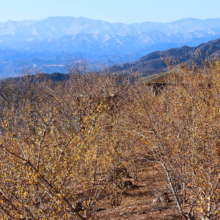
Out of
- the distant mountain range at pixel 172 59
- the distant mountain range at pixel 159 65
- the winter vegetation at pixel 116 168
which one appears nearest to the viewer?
the winter vegetation at pixel 116 168

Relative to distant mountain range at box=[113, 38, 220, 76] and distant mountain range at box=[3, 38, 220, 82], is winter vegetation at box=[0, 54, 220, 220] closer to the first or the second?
distant mountain range at box=[113, 38, 220, 76]

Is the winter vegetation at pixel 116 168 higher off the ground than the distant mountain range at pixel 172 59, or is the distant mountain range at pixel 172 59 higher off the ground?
the distant mountain range at pixel 172 59

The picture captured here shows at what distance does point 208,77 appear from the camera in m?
14.5

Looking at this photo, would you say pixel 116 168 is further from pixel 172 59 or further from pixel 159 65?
pixel 159 65

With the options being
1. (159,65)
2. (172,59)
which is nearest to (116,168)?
(172,59)

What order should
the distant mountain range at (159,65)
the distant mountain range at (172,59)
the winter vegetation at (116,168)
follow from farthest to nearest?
1. the distant mountain range at (159,65)
2. the distant mountain range at (172,59)
3. the winter vegetation at (116,168)

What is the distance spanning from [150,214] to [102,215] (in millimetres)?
1614

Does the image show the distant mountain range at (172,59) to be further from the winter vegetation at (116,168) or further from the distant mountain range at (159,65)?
the winter vegetation at (116,168)

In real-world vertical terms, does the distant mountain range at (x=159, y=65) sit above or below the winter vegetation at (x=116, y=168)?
above

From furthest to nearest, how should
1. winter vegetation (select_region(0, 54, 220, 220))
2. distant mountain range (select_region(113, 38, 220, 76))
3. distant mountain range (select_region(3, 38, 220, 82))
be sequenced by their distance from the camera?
1. distant mountain range (select_region(3, 38, 220, 82))
2. distant mountain range (select_region(113, 38, 220, 76))
3. winter vegetation (select_region(0, 54, 220, 220))

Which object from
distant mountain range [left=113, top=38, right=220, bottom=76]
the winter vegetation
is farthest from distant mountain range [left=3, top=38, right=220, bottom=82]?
the winter vegetation

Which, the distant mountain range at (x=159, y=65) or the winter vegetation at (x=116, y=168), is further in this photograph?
the distant mountain range at (x=159, y=65)

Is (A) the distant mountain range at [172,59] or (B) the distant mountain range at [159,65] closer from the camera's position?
(A) the distant mountain range at [172,59]

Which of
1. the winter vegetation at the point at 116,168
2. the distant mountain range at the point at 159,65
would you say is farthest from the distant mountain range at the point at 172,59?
the winter vegetation at the point at 116,168
